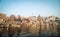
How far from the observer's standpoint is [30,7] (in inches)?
118

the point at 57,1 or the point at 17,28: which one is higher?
the point at 57,1

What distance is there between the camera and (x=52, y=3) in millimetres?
2992

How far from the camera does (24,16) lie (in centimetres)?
298

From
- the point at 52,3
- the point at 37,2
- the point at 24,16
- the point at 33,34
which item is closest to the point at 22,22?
the point at 24,16

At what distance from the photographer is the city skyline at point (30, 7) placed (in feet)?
9.77

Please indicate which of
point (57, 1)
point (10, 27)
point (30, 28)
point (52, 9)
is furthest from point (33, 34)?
point (57, 1)

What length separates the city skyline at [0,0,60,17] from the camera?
2977 mm

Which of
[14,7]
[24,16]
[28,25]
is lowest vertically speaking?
[28,25]

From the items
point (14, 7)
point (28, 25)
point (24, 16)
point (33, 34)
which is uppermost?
point (14, 7)

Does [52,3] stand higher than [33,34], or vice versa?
[52,3]

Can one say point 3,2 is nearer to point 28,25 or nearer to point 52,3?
point 28,25

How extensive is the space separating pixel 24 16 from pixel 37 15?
1.02ft

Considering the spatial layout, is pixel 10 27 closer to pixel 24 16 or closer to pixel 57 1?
pixel 24 16

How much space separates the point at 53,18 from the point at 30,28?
599 millimetres
